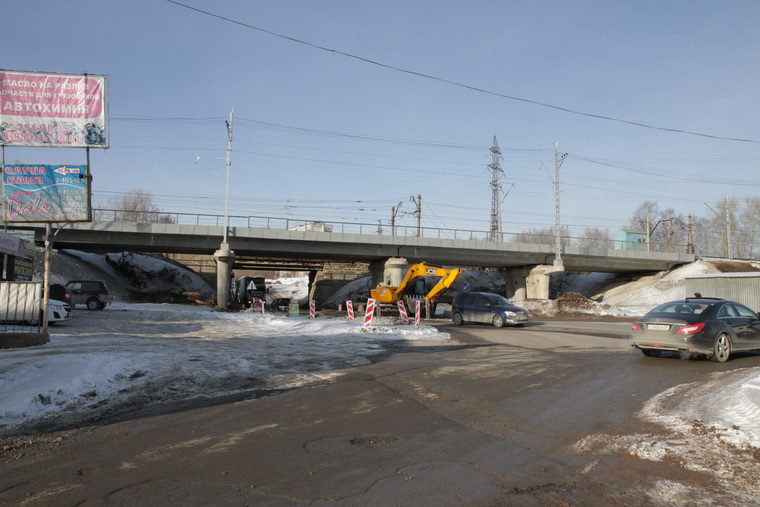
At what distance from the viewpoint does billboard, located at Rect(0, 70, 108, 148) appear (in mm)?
12521

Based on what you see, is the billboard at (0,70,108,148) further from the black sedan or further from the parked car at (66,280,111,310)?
the parked car at (66,280,111,310)

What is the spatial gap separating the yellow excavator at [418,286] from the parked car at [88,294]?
1644cm

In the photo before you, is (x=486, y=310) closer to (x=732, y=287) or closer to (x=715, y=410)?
(x=732, y=287)

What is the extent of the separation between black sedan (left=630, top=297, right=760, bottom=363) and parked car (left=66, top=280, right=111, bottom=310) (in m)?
29.1

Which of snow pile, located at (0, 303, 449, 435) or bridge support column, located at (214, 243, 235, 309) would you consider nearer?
snow pile, located at (0, 303, 449, 435)

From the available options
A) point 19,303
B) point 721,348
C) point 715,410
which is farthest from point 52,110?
point 721,348

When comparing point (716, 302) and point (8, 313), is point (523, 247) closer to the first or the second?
point (716, 302)

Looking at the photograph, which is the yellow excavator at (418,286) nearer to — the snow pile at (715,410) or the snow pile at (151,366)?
the snow pile at (151,366)

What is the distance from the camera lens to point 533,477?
4734 mm

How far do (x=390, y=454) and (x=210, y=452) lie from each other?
1887 millimetres

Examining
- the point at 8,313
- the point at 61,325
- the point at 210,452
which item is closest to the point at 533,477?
the point at 210,452

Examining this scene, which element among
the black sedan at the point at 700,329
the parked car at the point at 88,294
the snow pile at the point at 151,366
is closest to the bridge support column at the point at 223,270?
the parked car at the point at 88,294

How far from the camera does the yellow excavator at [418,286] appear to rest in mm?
28734

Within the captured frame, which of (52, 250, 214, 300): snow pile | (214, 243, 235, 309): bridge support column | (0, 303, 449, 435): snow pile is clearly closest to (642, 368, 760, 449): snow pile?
(0, 303, 449, 435): snow pile
